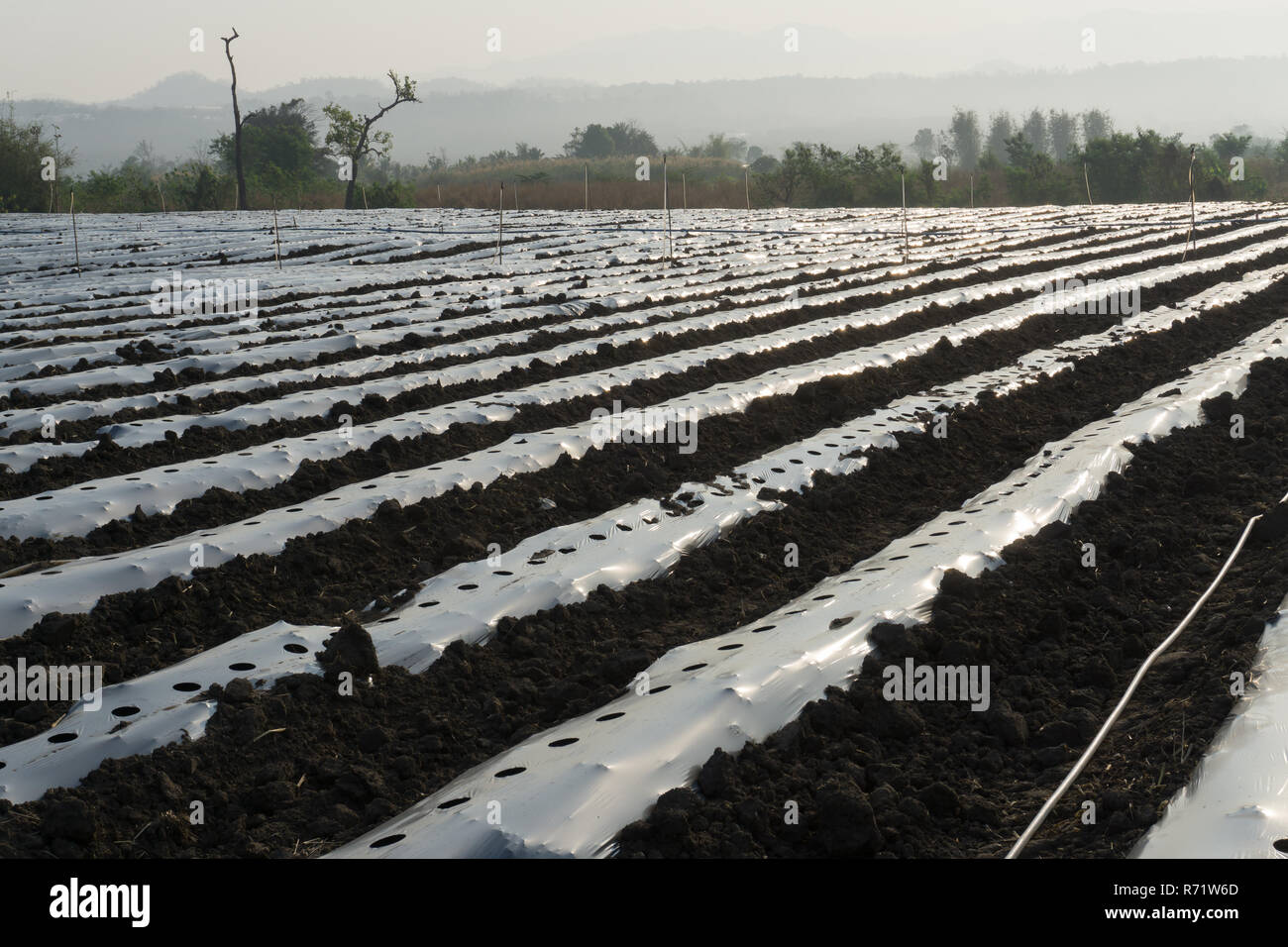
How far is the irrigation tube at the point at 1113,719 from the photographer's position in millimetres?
2686

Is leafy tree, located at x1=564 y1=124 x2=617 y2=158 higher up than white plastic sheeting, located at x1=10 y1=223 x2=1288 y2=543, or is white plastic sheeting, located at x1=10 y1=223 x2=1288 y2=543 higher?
leafy tree, located at x1=564 y1=124 x2=617 y2=158

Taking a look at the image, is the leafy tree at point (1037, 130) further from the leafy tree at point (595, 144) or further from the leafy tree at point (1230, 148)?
the leafy tree at point (1230, 148)

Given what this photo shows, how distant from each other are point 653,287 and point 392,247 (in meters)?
8.06

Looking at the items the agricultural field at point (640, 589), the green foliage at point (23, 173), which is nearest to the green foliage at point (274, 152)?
the green foliage at point (23, 173)

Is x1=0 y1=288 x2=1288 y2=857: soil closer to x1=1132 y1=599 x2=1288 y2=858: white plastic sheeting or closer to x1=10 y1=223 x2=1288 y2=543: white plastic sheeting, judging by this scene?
x1=1132 y1=599 x2=1288 y2=858: white plastic sheeting

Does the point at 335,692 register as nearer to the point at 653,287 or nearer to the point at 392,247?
the point at 653,287

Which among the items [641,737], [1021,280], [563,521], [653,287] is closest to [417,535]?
[563,521]

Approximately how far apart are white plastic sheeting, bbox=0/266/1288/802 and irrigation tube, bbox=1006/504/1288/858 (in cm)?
195

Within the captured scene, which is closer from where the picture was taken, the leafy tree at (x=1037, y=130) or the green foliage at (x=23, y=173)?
the green foliage at (x=23, y=173)

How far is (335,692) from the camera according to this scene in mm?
3461

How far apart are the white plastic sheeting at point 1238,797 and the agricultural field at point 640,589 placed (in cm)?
1

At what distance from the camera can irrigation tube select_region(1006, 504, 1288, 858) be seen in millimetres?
2686

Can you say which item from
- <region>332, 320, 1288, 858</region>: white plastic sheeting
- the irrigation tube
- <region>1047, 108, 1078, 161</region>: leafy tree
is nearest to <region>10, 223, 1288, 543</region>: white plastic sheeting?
<region>332, 320, 1288, 858</region>: white plastic sheeting

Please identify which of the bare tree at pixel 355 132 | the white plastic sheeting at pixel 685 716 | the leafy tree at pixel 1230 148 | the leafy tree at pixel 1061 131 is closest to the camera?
the white plastic sheeting at pixel 685 716
